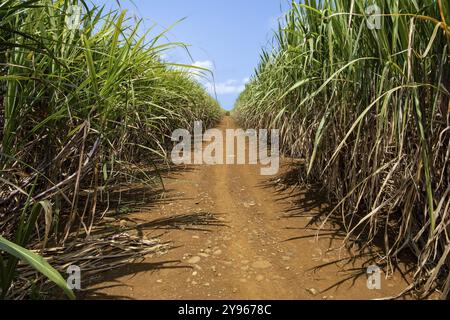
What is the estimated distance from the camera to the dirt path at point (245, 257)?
1505 millimetres

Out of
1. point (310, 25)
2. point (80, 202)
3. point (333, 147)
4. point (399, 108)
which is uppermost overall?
point (310, 25)

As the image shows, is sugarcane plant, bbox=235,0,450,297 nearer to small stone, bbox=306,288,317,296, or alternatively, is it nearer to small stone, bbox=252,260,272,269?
small stone, bbox=306,288,317,296

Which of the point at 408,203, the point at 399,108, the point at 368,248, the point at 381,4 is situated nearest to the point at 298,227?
the point at 368,248

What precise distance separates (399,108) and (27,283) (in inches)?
61.5

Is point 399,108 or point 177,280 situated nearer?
point 399,108

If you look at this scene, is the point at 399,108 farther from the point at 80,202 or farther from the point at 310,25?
the point at 80,202

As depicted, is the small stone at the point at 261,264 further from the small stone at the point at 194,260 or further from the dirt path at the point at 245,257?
A: the small stone at the point at 194,260

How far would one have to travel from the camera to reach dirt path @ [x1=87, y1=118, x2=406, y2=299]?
4.94 feet

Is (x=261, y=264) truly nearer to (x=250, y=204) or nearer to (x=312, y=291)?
(x=312, y=291)

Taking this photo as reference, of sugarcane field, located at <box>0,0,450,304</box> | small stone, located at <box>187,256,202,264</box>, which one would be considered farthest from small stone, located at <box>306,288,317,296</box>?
small stone, located at <box>187,256,202,264</box>

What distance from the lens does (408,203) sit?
150 centimetres

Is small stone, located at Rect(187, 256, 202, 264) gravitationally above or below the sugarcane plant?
below

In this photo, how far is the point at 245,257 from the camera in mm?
1808

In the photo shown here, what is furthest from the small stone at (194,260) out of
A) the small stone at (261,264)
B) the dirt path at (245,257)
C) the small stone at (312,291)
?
the small stone at (312,291)
